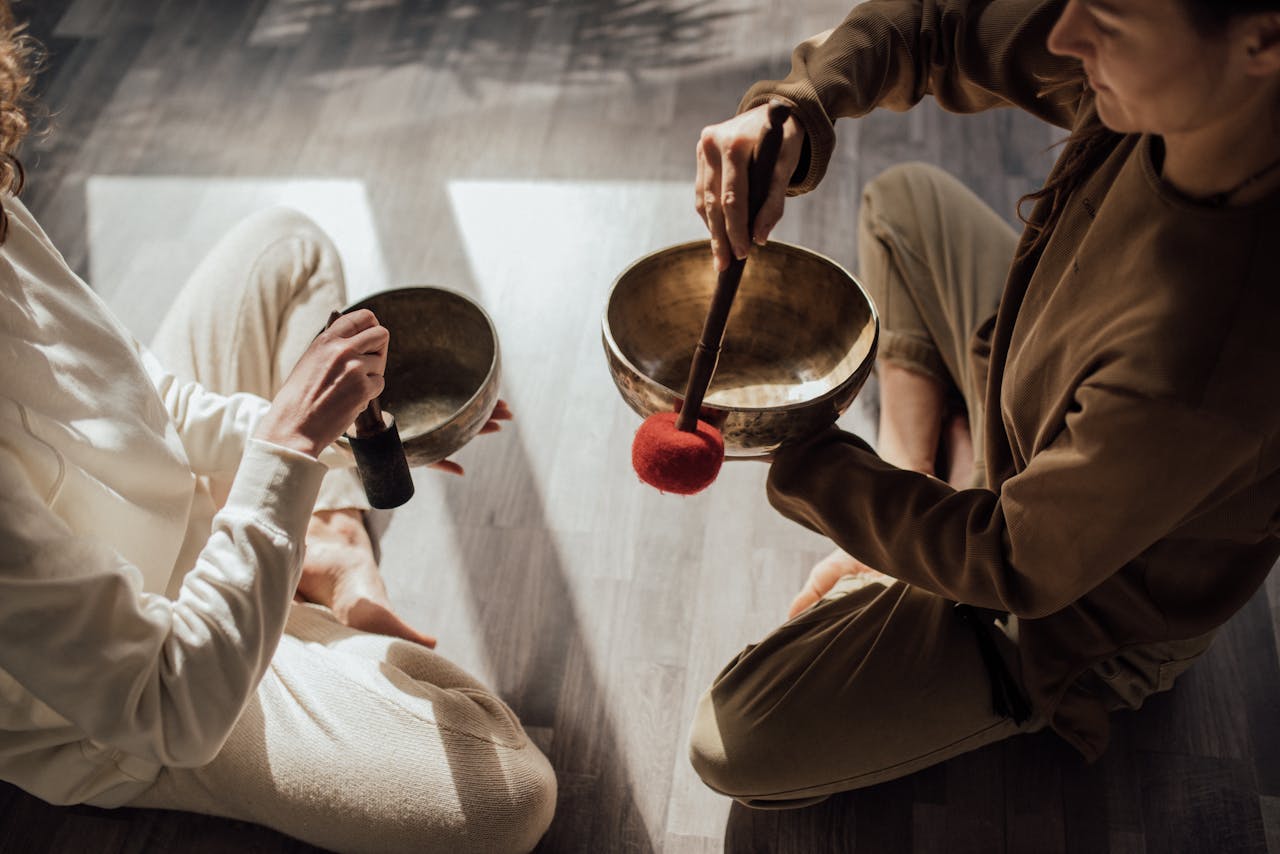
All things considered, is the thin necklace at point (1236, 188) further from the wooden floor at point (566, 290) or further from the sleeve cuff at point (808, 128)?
the wooden floor at point (566, 290)

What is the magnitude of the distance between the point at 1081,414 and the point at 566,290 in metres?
1.38

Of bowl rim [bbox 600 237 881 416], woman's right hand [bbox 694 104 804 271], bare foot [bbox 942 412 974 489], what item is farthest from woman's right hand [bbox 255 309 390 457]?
bare foot [bbox 942 412 974 489]

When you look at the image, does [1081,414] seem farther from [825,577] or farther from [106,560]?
[106,560]

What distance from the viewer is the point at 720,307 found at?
3.87 ft

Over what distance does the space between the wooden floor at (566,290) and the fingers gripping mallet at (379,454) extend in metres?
0.56

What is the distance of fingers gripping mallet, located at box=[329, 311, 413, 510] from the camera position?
4.24ft

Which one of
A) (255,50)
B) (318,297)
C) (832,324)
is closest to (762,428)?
(832,324)

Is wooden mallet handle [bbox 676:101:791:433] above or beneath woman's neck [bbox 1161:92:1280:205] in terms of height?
beneath

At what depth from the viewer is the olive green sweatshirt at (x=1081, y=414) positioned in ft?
3.21

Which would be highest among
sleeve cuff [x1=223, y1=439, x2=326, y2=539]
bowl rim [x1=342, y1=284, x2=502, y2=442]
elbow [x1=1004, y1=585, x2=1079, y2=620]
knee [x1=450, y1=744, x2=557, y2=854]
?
sleeve cuff [x1=223, y1=439, x2=326, y2=539]

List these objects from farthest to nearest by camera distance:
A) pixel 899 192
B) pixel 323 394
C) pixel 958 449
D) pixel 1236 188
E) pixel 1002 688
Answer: pixel 899 192 → pixel 958 449 → pixel 1002 688 → pixel 323 394 → pixel 1236 188

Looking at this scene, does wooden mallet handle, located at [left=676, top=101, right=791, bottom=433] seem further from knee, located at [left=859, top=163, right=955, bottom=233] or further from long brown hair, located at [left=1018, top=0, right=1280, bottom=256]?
knee, located at [left=859, top=163, right=955, bottom=233]

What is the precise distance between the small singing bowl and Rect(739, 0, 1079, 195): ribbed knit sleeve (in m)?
0.50

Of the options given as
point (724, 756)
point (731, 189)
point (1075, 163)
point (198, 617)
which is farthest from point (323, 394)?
point (1075, 163)
